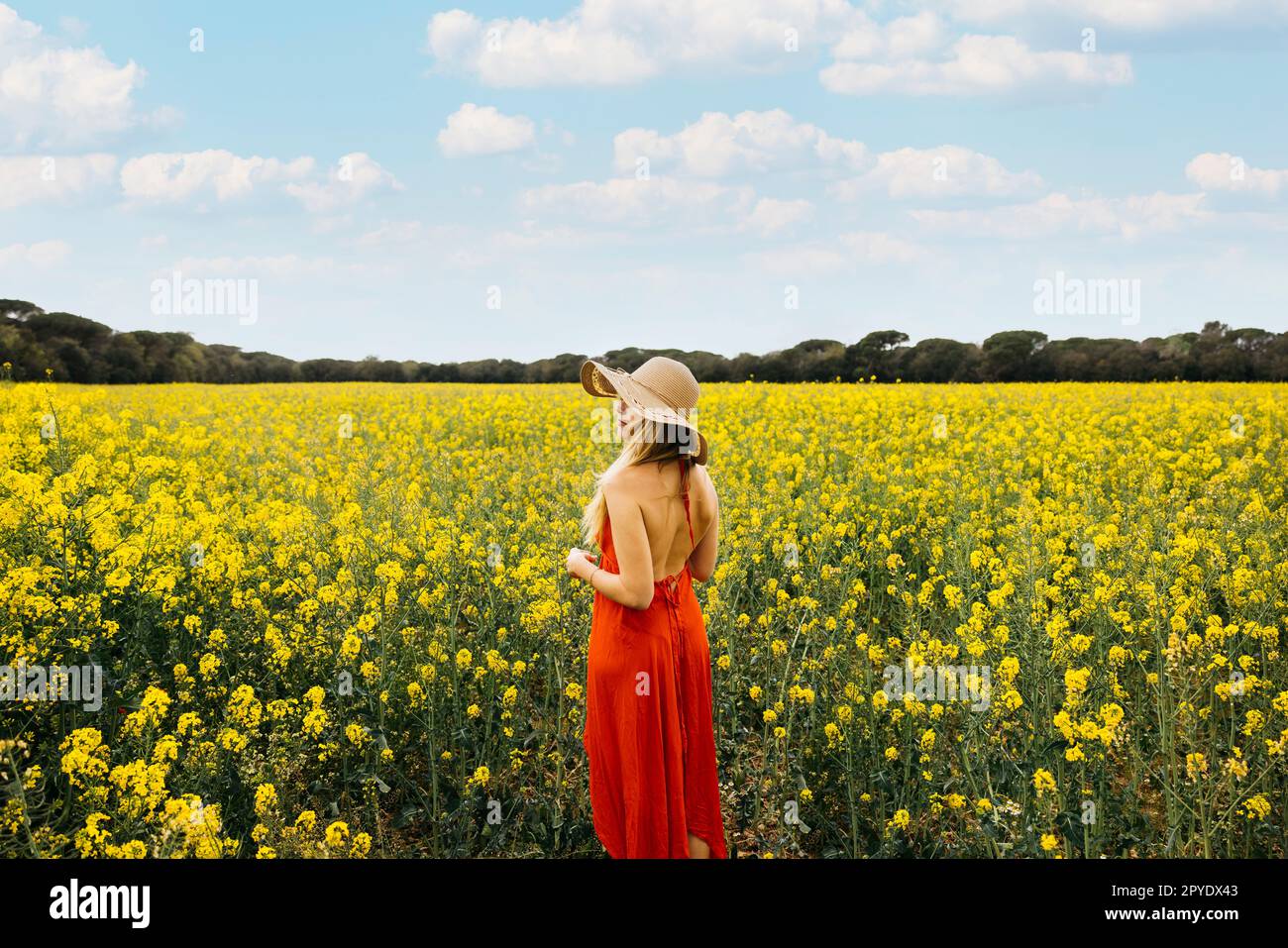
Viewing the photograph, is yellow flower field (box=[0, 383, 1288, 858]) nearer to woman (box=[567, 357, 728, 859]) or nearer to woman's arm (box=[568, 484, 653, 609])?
woman (box=[567, 357, 728, 859])

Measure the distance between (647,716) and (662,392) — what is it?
45.2 inches

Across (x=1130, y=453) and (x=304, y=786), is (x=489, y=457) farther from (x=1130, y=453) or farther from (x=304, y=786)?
(x=1130, y=453)

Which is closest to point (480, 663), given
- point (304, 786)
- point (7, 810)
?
point (304, 786)

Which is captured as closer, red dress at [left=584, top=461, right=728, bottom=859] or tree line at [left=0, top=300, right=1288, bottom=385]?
red dress at [left=584, top=461, right=728, bottom=859]

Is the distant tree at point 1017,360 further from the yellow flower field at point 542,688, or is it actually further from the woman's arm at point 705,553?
the woman's arm at point 705,553

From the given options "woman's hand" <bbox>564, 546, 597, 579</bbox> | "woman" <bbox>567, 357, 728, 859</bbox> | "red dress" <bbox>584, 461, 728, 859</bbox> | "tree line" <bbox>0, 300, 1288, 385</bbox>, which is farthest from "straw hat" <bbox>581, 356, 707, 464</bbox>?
"tree line" <bbox>0, 300, 1288, 385</bbox>

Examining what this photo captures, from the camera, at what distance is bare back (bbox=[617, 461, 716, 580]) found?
121 inches

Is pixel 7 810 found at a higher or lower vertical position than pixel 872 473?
lower

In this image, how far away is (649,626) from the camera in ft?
10.4

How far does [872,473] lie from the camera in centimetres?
936

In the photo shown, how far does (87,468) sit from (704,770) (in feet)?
12.2

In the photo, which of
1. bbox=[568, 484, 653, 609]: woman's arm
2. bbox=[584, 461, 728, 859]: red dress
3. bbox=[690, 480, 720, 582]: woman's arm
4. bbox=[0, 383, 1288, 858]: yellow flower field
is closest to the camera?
bbox=[568, 484, 653, 609]: woman's arm

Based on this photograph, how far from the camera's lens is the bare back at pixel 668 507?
3.07 m
